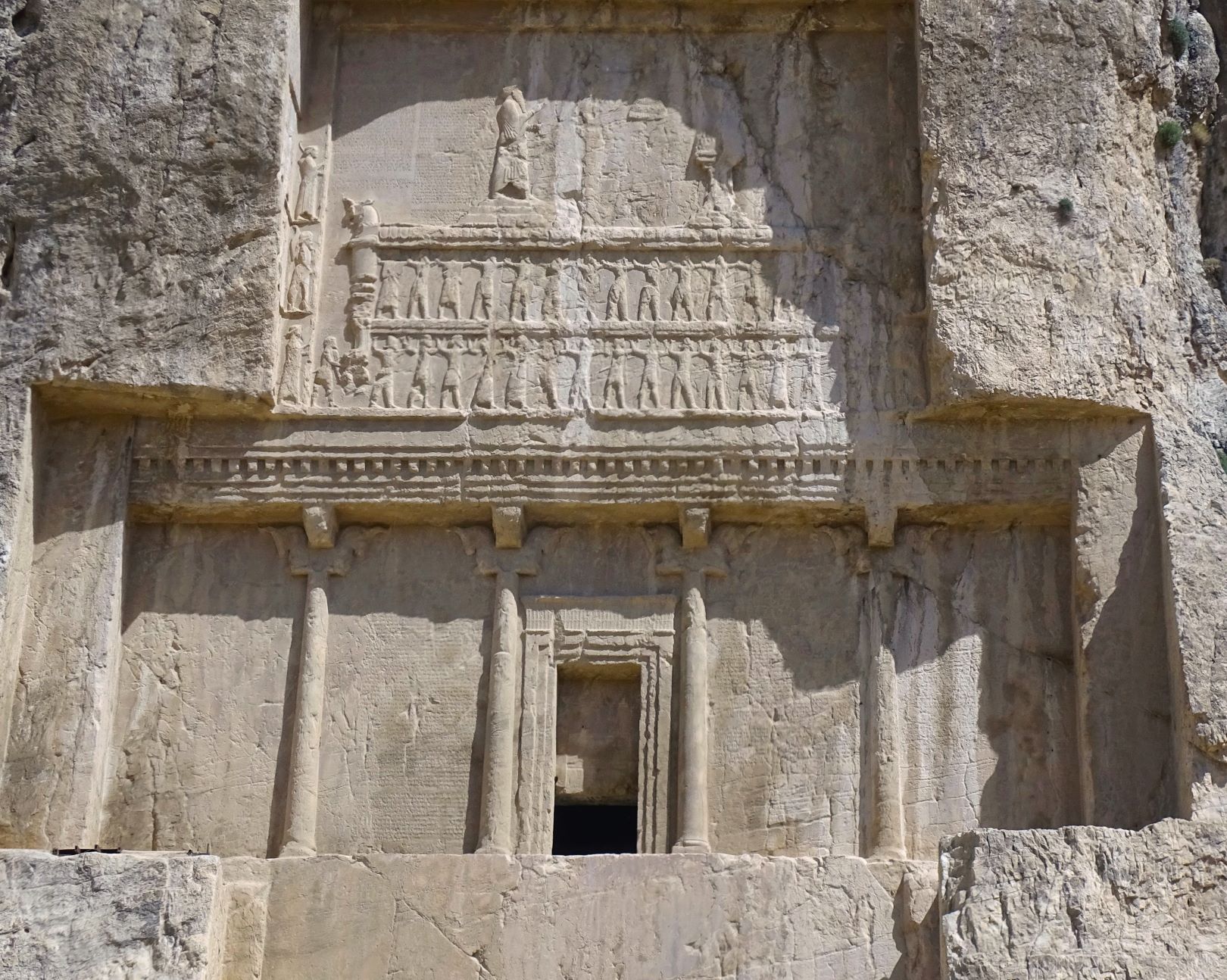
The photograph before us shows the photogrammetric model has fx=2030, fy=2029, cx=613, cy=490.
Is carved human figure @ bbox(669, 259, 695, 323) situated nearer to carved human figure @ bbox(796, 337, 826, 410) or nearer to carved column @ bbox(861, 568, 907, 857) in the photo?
carved human figure @ bbox(796, 337, 826, 410)

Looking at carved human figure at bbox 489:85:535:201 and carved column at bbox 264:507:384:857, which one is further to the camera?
carved human figure at bbox 489:85:535:201

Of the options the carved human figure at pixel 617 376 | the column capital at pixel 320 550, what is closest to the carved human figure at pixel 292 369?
the column capital at pixel 320 550

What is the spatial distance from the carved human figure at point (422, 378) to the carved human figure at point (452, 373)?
0.06 meters

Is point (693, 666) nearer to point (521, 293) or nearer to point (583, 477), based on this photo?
point (583, 477)

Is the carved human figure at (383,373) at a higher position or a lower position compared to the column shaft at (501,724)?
higher

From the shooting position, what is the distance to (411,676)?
403 inches

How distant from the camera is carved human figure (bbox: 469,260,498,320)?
10703 millimetres

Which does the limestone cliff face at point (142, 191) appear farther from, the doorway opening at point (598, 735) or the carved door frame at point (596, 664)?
the doorway opening at point (598, 735)

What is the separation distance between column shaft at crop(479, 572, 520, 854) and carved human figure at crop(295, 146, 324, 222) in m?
2.27

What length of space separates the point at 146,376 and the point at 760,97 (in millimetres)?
3688

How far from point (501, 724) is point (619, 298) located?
2359 millimetres

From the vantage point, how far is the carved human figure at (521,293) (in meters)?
10.7

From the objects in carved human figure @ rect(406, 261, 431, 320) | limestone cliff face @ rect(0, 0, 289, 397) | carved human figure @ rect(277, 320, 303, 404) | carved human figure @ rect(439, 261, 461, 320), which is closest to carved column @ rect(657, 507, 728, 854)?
carved human figure @ rect(439, 261, 461, 320)

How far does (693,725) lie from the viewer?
9992 millimetres
